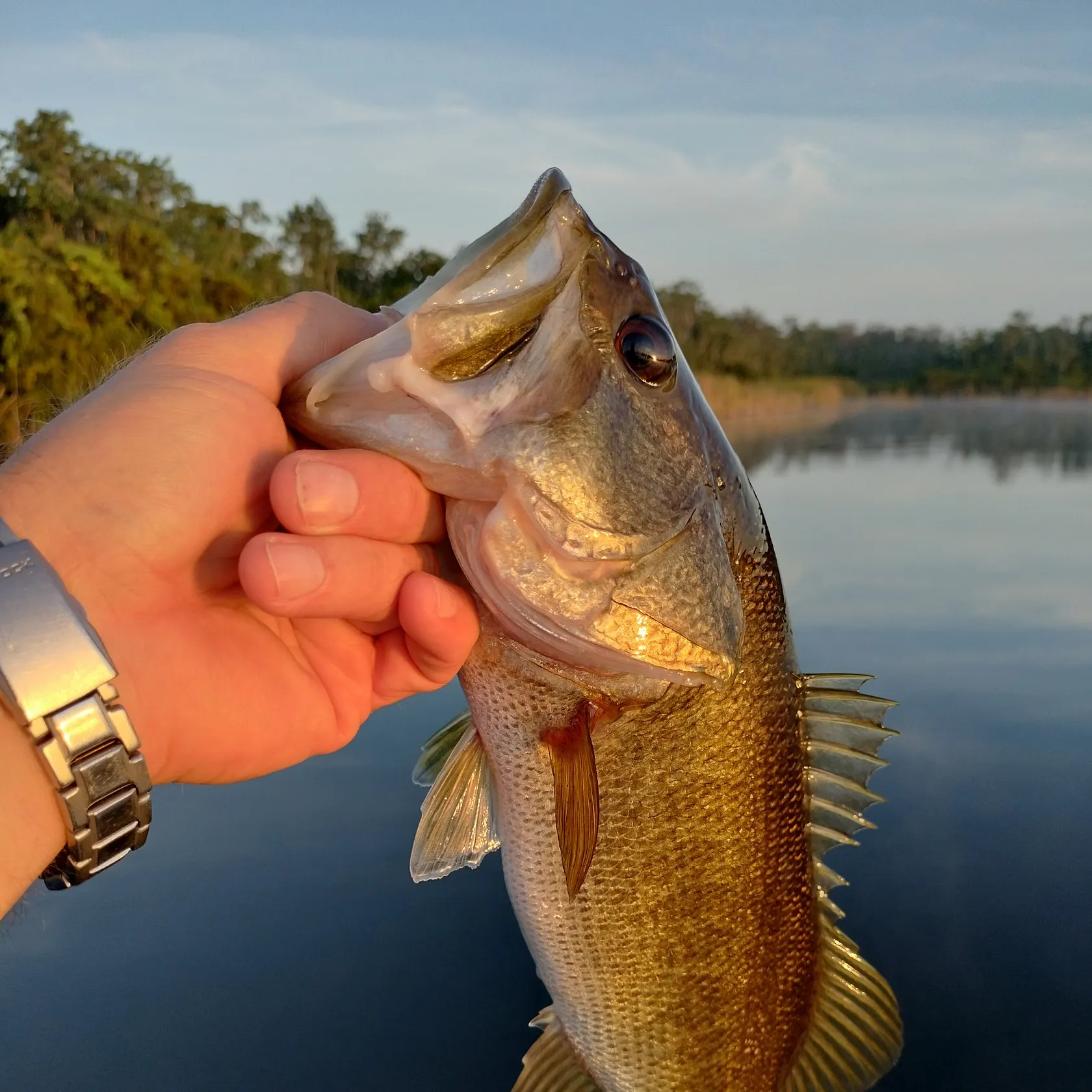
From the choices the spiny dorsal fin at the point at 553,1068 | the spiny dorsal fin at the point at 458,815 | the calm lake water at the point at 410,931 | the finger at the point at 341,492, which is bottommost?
the calm lake water at the point at 410,931

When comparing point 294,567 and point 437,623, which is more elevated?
point 294,567

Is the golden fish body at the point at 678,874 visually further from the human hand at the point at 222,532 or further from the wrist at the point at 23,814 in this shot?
the wrist at the point at 23,814

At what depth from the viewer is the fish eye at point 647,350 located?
4.58ft

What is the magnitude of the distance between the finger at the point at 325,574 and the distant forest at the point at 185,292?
2.53ft

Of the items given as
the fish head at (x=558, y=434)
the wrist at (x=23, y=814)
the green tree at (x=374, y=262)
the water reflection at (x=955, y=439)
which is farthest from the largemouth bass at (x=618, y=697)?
the green tree at (x=374, y=262)

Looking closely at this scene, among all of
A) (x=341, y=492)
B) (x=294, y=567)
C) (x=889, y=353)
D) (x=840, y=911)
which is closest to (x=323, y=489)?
(x=341, y=492)

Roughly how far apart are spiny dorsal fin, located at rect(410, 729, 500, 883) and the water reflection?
15.2 metres

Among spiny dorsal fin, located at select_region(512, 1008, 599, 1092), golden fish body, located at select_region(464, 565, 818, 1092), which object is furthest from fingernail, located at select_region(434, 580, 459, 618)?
spiny dorsal fin, located at select_region(512, 1008, 599, 1092)

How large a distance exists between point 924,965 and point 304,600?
124 inches

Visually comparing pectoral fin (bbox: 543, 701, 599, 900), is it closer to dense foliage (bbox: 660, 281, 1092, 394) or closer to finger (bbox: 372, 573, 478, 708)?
finger (bbox: 372, 573, 478, 708)

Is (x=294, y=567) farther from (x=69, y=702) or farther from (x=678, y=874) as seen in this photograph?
(x=678, y=874)

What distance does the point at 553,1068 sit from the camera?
1870 millimetres

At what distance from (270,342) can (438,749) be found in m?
0.90

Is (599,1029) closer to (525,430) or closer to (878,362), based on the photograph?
(525,430)
